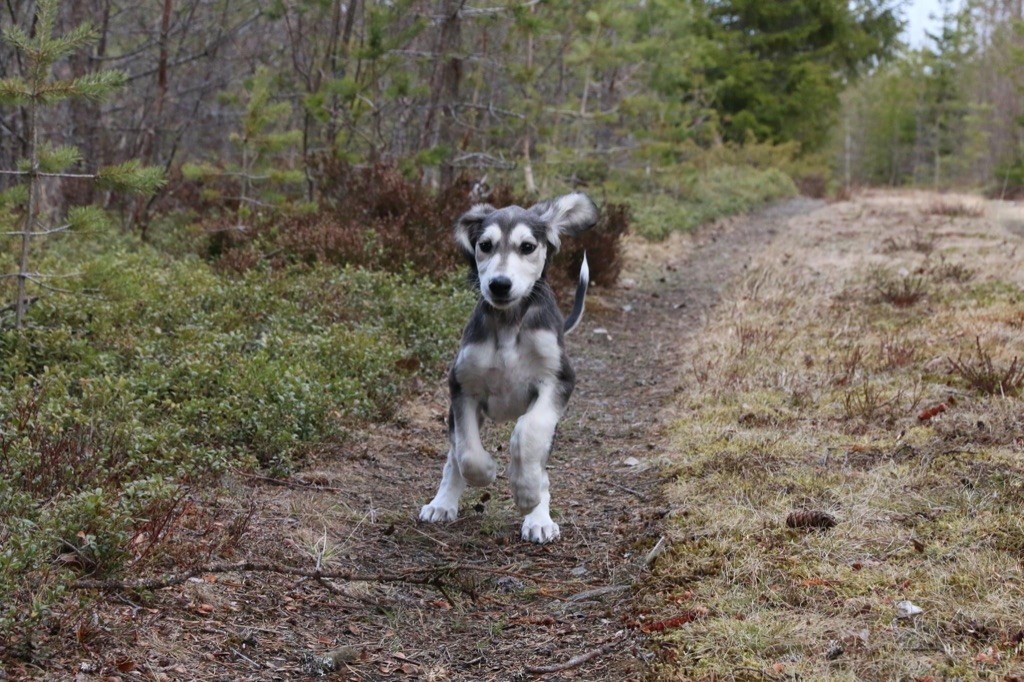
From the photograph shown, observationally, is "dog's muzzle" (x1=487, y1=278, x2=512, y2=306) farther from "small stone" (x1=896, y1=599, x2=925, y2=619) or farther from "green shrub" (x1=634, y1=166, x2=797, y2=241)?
"green shrub" (x1=634, y1=166, x2=797, y2=241)

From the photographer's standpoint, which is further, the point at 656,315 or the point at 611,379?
the point at 656,315

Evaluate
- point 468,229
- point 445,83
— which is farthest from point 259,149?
point 468,229

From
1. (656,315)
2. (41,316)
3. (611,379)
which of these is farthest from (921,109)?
(41,316)

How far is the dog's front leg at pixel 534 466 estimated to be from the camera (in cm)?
480

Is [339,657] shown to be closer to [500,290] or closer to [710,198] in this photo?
[500,290]

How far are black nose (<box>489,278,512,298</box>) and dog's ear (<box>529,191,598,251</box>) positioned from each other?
774 millimetres

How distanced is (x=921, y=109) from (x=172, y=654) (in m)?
51.3

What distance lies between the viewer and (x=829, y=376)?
23.8ft

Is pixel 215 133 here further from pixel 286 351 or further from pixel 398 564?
pixel 398 564

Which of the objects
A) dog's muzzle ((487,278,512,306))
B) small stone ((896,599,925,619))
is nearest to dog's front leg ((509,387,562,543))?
dog's muzzle ((487,278,512,306))

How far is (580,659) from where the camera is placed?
12.1 ft

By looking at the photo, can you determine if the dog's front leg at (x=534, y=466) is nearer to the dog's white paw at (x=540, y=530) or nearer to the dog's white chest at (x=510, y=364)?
the dog's white paw at (x=540, y=530)

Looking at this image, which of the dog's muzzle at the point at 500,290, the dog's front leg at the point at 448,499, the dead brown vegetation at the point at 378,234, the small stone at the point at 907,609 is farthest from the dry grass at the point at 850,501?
the dead brown vegetation at the point at 378,234

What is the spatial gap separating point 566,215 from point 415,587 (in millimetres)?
2368
